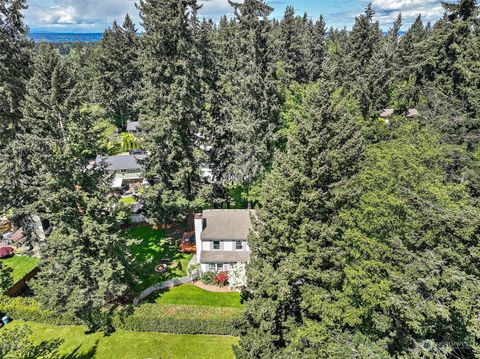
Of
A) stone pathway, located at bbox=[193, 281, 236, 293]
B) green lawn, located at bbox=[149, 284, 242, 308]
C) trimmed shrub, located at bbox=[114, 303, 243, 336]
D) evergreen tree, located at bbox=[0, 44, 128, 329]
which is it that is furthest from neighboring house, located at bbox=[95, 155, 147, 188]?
trimmed shrub, located at bbox=[114, 303, 243, 336]

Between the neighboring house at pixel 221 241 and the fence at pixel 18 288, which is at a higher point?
the neighboring house at pixel 221 241

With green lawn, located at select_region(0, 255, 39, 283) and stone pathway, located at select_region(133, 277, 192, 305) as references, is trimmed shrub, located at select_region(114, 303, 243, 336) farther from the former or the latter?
green lawn, located at select_region(0, 255, 39, 283)

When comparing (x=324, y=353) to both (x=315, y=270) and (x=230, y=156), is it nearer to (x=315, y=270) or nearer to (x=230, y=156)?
(x=315, y=270)

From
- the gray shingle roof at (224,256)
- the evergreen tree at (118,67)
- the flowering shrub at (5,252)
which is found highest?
the evergreen tree at (118,67)

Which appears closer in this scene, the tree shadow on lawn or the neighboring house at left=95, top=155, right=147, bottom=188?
the tree shadow on lawn

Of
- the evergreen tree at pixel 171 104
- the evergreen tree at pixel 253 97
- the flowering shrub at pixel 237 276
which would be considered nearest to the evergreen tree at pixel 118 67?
the evergreen tree at pixel 171 104

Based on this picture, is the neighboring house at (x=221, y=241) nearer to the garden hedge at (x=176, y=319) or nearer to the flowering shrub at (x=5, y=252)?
the garden hedge at (x=176, y=319)

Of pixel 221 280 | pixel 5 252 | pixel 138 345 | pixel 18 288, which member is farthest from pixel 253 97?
pixel 5 252
